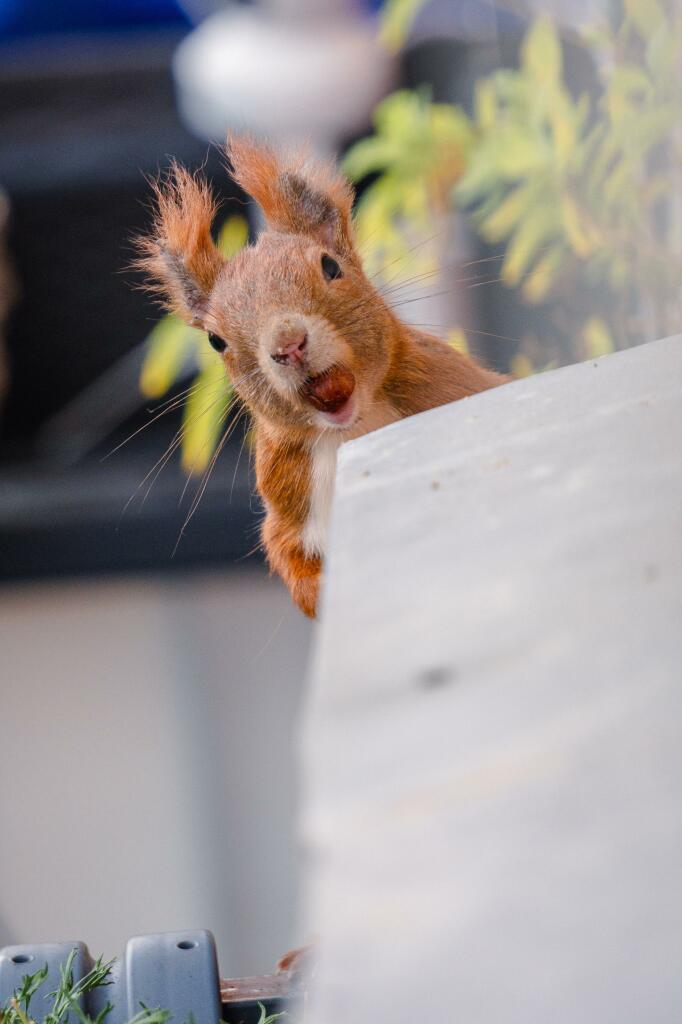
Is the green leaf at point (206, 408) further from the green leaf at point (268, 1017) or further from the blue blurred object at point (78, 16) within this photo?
the blue blurred object at point (78, 16)

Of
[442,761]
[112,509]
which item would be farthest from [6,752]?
[442,761]

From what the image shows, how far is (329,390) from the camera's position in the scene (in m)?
0.87

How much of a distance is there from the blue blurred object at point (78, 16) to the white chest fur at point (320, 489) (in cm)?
234

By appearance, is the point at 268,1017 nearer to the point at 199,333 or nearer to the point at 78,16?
the point at 199,333

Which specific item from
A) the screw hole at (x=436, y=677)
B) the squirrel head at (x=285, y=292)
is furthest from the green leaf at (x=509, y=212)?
the screw hole at (x=436, y=677)

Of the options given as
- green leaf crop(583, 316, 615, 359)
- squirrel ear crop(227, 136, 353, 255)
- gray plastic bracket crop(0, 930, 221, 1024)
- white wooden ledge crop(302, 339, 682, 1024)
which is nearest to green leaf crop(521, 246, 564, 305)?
green leaf crop(583, 316, 615, 359)

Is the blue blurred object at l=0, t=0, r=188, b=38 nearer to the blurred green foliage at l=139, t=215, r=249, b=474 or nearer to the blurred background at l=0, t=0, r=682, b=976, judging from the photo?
the blurred background at l=0, t=0, r=682, b=976

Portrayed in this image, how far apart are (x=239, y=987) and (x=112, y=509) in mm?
2219

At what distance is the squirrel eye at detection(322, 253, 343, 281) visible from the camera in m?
0.93

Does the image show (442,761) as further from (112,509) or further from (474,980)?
(112,509)

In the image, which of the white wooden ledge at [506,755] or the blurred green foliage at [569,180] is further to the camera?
the blurred green foliage at [569,180]

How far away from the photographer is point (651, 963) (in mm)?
231

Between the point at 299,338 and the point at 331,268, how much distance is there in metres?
0.10

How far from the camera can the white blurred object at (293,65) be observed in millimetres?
2258
